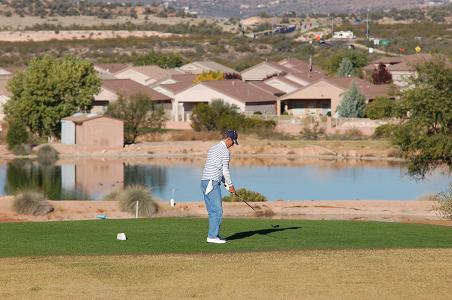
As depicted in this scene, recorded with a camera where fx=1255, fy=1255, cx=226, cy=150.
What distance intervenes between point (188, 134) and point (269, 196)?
1029 inches

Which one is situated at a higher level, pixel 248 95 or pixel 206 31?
pixel 206 31

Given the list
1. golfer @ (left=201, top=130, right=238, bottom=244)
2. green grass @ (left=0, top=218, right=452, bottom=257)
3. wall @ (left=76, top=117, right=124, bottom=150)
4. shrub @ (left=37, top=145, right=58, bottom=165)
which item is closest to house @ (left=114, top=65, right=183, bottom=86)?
wall @ (left=76, top=117, right=124, bottom=150)

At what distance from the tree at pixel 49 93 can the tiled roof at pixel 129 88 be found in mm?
6396

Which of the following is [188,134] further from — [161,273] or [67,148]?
[161,273]

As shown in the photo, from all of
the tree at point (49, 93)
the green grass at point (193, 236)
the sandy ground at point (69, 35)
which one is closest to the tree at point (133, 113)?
the tree at point (49, 93)

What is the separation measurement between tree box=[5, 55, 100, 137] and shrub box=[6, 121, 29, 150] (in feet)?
4.11

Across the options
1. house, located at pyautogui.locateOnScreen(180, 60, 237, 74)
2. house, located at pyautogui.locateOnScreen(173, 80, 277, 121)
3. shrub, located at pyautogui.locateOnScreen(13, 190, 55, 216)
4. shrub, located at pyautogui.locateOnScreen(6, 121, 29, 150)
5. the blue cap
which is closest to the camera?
the blue cap

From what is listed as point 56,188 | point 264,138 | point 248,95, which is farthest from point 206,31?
point 56,188

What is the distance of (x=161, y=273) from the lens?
16.4 m

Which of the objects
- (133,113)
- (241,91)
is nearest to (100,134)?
(133,113)

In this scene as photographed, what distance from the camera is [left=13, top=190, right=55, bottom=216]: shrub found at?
32.9 metres

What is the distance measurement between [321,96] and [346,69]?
21355 millimetres

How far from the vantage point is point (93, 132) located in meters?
64.8

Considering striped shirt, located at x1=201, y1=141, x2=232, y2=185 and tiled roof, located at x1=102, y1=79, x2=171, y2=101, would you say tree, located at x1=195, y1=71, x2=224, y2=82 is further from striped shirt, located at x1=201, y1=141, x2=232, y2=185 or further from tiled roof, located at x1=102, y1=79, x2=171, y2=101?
striped shirt, located at x1=201, y1=141, x2=232, y2=185
